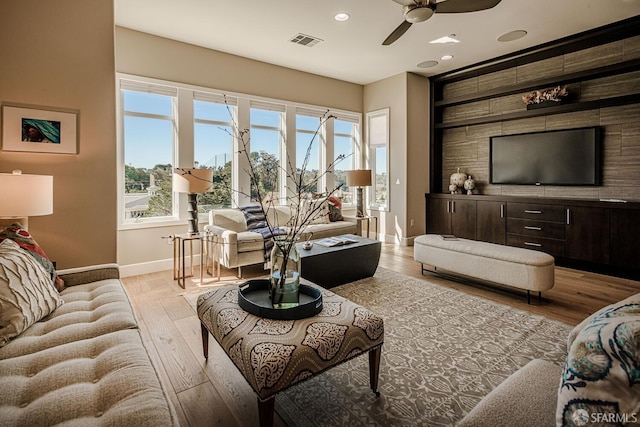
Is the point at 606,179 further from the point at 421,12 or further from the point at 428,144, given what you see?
the point at 421,12

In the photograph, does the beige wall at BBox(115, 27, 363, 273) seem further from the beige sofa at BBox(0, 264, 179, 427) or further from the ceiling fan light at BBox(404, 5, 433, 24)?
the ceiling fan light at BBox(404, 5, 433, 24)

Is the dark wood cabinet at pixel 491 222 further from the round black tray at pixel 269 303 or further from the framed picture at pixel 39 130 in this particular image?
the framed picture at pixel 39 130

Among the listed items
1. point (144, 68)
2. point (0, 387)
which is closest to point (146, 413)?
point (0, 387)

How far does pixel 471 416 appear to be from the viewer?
1035 millimetres

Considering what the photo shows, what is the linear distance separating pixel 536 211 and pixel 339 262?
3.12 m

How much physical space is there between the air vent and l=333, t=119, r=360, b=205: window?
2043mm

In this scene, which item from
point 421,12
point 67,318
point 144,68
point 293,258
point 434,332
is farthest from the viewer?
point 144,68

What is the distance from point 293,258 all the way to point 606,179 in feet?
15.6

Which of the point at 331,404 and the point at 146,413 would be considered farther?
the point at 331,404

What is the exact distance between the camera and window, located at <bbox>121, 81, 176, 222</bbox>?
4.30m

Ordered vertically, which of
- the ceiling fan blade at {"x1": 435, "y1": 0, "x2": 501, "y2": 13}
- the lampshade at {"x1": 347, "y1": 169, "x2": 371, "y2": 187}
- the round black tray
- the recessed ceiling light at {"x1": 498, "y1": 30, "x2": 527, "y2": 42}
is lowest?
the round black tray

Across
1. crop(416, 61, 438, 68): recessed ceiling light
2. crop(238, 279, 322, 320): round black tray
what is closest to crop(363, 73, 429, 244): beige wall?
crop(416, 61, 438, 68): recessed ceiling light

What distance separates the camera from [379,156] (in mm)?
6715

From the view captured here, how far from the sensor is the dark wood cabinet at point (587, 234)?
4.11m
